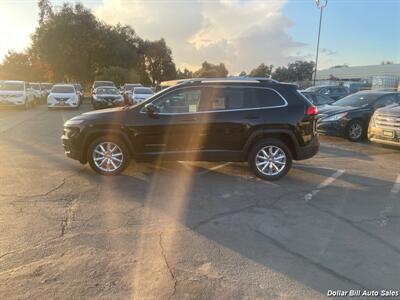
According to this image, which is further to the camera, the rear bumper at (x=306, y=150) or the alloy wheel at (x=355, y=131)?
the alloy wheel at (x=355, y=131)

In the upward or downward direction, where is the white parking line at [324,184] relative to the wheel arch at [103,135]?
downward

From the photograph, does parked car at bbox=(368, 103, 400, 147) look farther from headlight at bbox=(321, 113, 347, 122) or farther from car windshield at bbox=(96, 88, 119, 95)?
car windshield at bbox=(96, 88, 119, 95)

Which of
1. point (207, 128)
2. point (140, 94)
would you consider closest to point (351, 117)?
point (207, 128)

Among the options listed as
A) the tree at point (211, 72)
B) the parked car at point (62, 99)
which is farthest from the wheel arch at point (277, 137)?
the parked car at point (62, 99)

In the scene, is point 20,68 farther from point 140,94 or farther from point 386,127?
point 386,127

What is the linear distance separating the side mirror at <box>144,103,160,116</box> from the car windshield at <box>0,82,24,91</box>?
816 inches

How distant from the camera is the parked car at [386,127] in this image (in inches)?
388

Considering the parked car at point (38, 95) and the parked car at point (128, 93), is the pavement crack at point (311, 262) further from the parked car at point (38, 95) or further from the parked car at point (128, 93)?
the parked car at point (38, 95)

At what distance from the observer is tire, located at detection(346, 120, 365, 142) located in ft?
41.5

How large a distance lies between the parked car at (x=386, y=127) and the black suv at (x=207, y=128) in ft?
11.9

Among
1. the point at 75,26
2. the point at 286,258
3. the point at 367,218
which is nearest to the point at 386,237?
the point at 367,218

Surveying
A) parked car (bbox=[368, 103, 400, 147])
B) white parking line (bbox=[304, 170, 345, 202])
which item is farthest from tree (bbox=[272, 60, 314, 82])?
white parking line (bbox=[304, 170, 345, 202])

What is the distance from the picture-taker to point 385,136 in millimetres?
10164

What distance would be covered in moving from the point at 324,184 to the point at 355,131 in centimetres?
627
